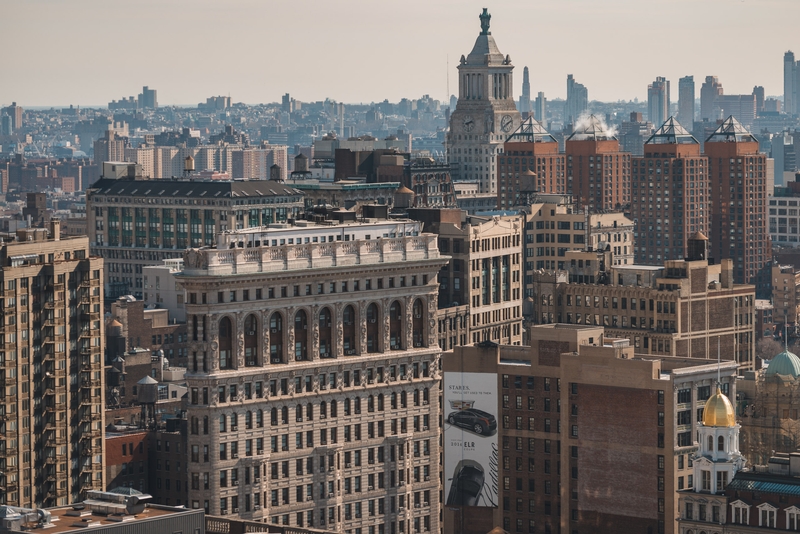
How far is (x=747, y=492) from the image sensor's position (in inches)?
7825

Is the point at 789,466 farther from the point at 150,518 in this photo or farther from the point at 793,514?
the point at 150,518

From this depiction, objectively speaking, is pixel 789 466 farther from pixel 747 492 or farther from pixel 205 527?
pixel 205 527

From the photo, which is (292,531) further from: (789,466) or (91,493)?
(789,466)

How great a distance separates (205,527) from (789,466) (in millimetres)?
52895

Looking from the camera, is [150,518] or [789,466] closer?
[150,518]

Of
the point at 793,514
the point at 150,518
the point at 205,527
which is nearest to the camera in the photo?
the point at 150,518

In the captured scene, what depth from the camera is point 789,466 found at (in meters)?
200

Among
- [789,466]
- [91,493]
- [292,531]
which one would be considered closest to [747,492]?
[789,466]

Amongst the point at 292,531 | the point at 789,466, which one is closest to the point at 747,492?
the point at 789,466

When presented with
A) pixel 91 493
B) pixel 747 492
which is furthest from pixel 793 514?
pixel 91 493

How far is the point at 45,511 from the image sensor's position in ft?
546

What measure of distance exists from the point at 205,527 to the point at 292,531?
7.97m

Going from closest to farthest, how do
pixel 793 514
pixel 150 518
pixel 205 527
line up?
pixel 150 518 → pixel 205 527 → pixel 793 514

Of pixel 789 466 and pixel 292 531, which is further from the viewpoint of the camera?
pixel 789 466
